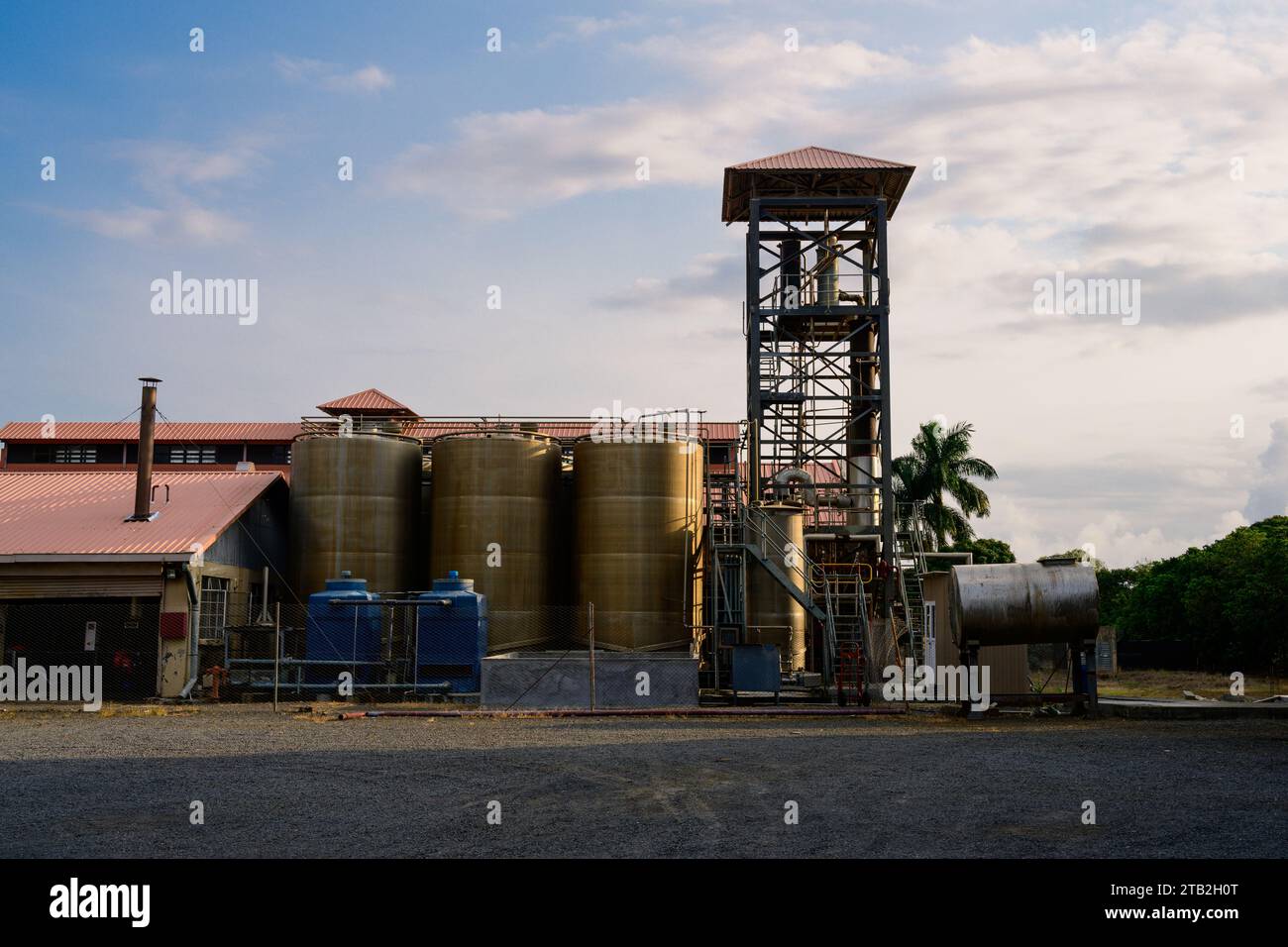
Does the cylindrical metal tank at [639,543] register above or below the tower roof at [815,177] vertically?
below

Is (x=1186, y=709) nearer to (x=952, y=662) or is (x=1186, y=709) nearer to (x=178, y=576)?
(x=952, y=662)

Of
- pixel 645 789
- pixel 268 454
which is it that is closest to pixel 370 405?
pixel 268 454

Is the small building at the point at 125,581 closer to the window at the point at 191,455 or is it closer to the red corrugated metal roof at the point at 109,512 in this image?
the red corrugated metal roof at the point at 109,512

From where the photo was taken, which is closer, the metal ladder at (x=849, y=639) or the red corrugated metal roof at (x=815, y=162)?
the metal ladder at (x=849, y=639)

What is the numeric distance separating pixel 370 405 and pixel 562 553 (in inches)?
1220

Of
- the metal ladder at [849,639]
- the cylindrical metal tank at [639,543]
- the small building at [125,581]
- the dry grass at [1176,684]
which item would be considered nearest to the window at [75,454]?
the small building at [125,581]

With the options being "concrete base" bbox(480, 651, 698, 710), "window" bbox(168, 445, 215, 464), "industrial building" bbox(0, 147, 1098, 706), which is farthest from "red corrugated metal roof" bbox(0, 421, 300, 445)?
"concrete base" bbox(480, 651, 698, 710)

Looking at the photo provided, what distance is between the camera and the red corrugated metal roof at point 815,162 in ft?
138

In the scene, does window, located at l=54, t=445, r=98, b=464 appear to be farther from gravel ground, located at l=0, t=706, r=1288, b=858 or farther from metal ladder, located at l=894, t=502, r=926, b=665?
gravel ground, located at l=0, t=706, r=1288, b=858

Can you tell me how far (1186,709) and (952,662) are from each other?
765 cm

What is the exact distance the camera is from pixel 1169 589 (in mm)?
53844

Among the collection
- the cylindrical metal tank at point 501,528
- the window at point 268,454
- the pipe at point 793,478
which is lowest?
the cylindrical metal tank at point 501,528

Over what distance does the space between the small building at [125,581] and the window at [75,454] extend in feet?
103

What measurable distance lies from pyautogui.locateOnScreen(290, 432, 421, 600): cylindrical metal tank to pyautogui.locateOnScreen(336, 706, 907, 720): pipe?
9.98m
